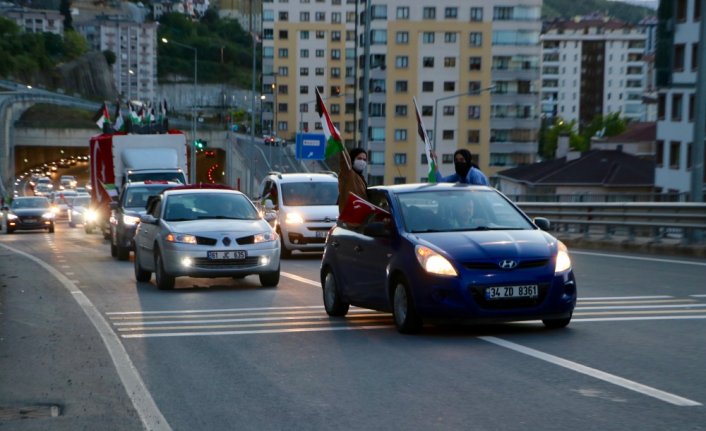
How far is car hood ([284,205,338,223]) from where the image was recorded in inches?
1107

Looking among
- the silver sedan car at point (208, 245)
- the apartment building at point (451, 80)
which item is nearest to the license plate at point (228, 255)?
the silver sedan car at point (208, 245)

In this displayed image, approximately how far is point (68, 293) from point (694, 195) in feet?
49.9

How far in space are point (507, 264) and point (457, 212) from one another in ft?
4.53

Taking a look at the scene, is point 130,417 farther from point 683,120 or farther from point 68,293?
point 683,120

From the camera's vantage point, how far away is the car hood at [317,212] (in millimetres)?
28109

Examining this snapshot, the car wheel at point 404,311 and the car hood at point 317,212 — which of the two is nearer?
the car wheel at point 404,311

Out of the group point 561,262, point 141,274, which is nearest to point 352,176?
point 561,262

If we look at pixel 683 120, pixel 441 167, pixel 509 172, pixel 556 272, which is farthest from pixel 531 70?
pixel 556 272

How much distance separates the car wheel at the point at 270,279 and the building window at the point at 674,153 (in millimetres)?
63159

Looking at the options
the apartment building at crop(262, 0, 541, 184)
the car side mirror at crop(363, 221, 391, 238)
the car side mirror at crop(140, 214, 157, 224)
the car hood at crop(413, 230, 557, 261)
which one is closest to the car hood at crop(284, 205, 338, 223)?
the car side mirror at crop(140, 214, 157, 224)

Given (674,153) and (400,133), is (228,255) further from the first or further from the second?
(400,133)

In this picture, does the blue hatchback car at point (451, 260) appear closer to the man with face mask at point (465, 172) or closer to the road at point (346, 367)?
the road at point (346, 367)

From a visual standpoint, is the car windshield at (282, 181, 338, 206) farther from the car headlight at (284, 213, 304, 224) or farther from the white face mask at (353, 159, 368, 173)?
the white face mask at (353, 159, 368, 173)

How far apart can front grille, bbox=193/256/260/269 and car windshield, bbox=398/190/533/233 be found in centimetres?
620
